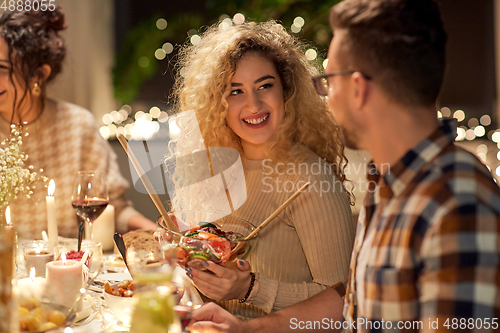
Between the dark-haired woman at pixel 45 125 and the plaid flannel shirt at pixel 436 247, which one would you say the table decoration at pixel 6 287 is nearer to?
the plaid flannel shirt at pixel 436 247

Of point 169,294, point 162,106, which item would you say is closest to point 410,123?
point 169,294

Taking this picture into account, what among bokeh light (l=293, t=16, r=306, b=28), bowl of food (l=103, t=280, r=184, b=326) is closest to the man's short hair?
bowl of food (l=103, t=280, r=184, b=326)

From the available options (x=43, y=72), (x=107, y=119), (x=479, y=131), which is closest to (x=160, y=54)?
(x=107, y=119)

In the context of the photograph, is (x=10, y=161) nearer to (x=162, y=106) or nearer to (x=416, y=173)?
(x=416, y=173)

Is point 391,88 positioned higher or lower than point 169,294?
higher

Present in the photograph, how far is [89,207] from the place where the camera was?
1.49 metres

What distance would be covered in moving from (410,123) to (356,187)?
65.5 inches

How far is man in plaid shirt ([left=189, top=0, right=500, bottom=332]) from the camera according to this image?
677 mm

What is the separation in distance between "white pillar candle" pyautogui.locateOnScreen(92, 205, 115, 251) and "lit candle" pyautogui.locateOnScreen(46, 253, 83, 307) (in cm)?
67

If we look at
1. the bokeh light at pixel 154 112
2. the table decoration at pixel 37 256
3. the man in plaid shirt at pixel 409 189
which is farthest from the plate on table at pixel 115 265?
the bokeh light at pixel 154 112

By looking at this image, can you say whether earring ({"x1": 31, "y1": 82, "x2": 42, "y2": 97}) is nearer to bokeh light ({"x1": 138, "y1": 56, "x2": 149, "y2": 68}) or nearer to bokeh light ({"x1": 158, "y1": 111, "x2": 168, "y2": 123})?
bokeh light ({"x1": 158, "y1": 111, "x2": 168, "y2": 123})

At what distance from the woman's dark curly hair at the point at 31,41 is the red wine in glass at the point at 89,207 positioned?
1.09 meters

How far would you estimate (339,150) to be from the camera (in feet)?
5.74

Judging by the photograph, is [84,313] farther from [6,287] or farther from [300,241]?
[300,241]
